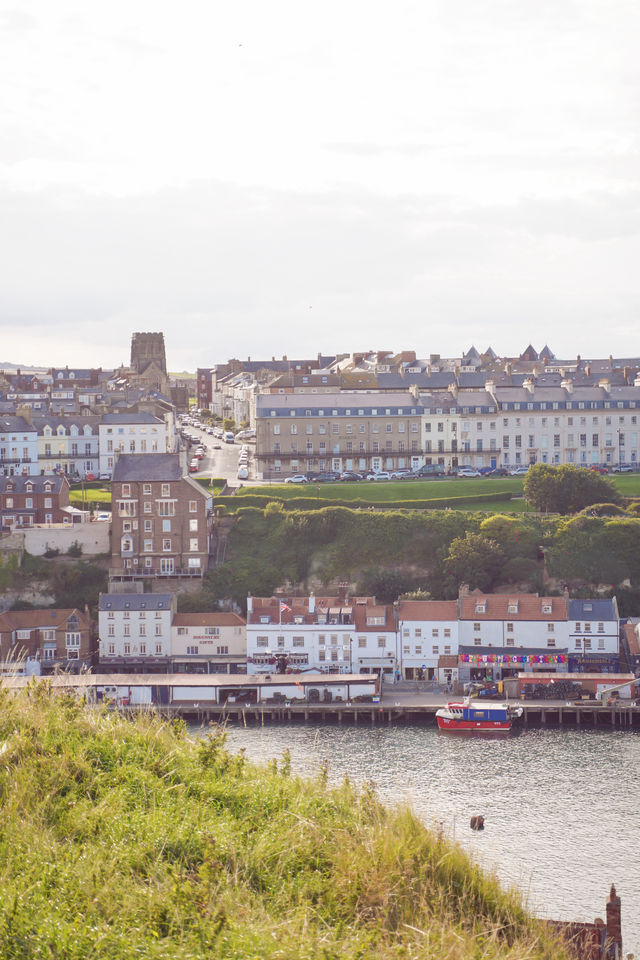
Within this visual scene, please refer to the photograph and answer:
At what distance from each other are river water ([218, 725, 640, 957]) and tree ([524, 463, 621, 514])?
22000 millimetres

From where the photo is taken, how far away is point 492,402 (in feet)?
276

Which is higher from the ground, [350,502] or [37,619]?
[350,502]

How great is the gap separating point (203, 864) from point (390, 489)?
58343mm

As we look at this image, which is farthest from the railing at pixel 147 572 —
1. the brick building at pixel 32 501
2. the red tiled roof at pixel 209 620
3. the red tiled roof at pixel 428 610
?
the red tiled roof at pixel 428 610

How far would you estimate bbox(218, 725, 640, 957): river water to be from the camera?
2947 centimetres

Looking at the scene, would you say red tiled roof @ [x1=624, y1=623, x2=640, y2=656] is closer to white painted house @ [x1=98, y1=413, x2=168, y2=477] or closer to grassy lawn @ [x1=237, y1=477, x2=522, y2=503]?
grassy lawn @ [x1=237, y1=477, x2=522, y2=503]

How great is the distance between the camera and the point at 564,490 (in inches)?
2630

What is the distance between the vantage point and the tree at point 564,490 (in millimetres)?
66750

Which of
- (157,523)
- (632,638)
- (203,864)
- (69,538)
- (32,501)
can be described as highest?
(32,501)

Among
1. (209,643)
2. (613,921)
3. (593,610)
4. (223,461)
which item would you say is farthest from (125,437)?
(613,921)

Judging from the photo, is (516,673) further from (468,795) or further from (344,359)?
(344,359)

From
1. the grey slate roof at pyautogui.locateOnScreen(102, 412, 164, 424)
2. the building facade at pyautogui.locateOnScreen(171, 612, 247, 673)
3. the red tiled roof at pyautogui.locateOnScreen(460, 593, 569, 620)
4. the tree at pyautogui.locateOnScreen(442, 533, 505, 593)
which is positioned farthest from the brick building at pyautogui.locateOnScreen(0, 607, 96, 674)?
the grey slate roof at pyautogui.locateOnScreen(102, 412, 164, 424)

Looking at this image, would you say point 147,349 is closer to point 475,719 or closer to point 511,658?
point 511,658

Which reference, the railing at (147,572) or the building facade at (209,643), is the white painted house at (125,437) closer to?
the railing at (147,572)
